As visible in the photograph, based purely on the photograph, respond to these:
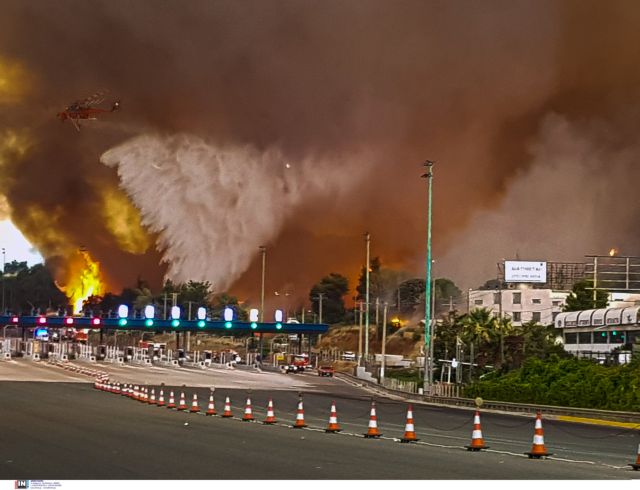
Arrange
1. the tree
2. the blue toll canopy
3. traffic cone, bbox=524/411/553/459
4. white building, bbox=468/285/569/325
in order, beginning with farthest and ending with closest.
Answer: white building, bbox=468/285/569/325, the tree, the blue toll canopy, traffic cone, bbox=524/411/553/459

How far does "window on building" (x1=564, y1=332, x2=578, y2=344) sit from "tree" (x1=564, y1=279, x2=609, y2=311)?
1160 centimetres

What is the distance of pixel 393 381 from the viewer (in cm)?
8988

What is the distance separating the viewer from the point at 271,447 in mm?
26656

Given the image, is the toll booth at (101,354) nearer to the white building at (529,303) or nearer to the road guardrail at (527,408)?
the white building at (529,303)

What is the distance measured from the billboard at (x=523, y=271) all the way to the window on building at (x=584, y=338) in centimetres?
3243

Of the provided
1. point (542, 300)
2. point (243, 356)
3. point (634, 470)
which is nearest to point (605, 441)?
point (634, 470)

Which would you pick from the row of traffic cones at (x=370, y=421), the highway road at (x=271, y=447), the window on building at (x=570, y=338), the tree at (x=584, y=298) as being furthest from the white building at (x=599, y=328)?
the row of traffic cones at (x=370, y=421)

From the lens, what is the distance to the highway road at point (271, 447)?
66.9 feet

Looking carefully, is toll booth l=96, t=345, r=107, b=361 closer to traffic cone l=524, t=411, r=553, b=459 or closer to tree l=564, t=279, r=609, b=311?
tree l=564, t=279, r=609, b=311

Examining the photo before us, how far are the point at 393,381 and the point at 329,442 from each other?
61.2 meters

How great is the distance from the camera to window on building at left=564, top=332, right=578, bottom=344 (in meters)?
115

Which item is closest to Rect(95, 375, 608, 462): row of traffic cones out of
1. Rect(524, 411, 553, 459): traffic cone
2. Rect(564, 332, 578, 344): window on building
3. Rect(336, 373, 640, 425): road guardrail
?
Rect(524, 411, 553, 459): traffic cone
